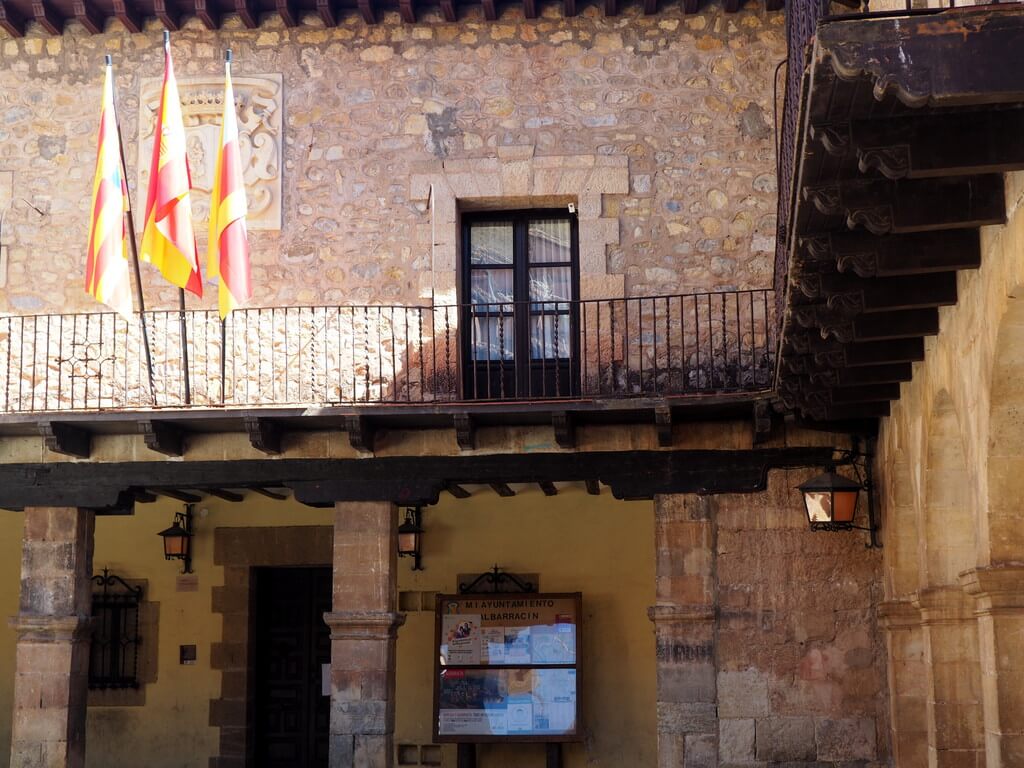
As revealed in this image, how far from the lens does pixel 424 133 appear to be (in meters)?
10.8

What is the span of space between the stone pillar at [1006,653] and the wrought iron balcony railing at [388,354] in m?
4.28

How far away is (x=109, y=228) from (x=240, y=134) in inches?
64.8

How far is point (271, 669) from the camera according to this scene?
41.3ft

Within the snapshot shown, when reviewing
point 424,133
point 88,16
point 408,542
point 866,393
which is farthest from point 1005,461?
point 88,16

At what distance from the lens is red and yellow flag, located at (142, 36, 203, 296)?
9.70m

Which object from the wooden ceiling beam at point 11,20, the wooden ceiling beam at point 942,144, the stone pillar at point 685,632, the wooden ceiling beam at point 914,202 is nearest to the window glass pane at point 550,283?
the stone pillar at point 685,632

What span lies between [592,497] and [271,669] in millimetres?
3204

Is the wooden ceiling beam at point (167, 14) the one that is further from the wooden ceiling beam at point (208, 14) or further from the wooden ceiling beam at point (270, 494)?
the wooden ceiling beam at point (270, 494)

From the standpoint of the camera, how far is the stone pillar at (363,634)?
9500 mm

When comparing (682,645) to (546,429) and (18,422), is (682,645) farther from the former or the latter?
(18,422)

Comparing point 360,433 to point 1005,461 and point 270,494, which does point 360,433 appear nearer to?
point 270,494

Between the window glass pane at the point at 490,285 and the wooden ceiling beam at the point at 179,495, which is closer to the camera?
the wooden ceiling beam at the point at 179,495

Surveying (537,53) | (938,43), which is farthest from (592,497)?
(938,43)

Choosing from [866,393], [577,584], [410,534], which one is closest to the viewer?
[866,393]
